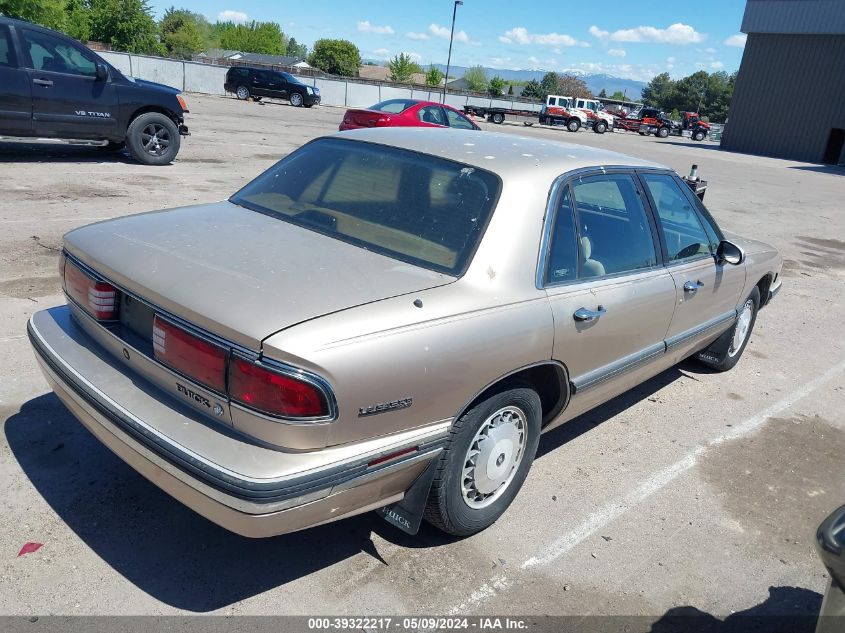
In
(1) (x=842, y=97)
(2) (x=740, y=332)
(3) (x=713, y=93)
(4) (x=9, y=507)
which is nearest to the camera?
(4) (x=9, y=507)

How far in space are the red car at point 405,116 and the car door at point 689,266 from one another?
1199cm

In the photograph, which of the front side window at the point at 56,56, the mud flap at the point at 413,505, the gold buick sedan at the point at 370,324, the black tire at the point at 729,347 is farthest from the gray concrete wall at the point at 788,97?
the mud flap at the point at 413,505

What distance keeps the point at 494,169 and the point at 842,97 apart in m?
42.6

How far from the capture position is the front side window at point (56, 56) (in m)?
9.70

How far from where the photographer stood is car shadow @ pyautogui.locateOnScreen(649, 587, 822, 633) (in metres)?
2.86

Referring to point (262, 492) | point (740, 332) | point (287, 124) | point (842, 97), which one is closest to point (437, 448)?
point (262, 492)

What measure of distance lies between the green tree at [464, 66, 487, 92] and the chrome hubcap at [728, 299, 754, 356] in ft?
395

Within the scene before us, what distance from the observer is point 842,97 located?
3794cm

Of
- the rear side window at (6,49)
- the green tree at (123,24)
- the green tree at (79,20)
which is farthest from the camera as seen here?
the green tree at (79,20)

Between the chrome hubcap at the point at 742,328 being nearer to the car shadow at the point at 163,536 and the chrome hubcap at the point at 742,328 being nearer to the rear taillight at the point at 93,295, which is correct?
the car shadow at the point at 163,536

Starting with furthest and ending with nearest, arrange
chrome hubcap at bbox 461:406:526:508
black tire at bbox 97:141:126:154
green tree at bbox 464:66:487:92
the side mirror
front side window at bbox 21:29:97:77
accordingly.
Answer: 1. green tree at bbox 464:66:487:92
2. black tire at bbox 97:141:126:154
3. front side window at bbox 21:29:97:77
4. the side mirror
5. chrome hubcap at bbox 461:406:526:508

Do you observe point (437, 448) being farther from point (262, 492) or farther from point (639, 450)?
point (639, 450)

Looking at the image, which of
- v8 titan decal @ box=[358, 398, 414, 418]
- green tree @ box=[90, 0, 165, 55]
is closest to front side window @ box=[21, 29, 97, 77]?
v8 titan decal @ box=[358, 398, 414, 418]

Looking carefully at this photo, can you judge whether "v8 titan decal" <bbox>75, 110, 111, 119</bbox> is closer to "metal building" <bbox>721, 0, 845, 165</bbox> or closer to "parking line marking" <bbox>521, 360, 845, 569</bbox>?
"parking line marking" <bbox>521, 360, 845, 569</bbox>
